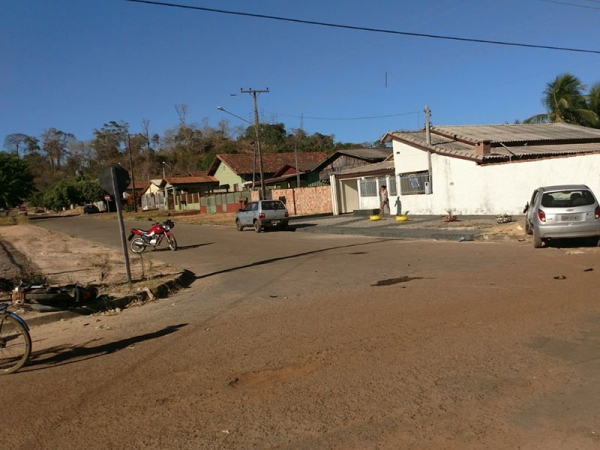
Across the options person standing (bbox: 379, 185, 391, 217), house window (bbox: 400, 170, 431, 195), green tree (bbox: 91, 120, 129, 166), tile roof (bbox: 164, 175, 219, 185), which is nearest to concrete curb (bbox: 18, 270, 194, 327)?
house window (bbox: 400, 170, 431, 195)

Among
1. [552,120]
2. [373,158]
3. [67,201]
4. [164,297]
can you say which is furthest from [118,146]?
[164,297]

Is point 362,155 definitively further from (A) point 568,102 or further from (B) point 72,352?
(B) point 72,352

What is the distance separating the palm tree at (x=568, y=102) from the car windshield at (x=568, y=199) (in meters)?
31.8

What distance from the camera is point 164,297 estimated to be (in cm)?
1045

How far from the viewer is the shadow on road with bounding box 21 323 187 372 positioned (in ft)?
20.4

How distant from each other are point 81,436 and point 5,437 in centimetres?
63

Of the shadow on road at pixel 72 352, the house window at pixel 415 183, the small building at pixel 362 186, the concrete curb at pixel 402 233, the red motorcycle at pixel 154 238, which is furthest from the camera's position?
the small building at pixel 362 186

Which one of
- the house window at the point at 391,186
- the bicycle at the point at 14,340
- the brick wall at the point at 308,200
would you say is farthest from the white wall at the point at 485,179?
the bicycle at the point at 14,340

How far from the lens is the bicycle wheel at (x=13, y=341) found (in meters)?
5.91

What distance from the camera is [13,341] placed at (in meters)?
5.98

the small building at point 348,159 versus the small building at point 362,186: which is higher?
the small building at point 348,159

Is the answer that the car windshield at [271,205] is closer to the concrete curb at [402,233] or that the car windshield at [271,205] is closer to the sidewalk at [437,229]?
the sidewalk at [437,229]

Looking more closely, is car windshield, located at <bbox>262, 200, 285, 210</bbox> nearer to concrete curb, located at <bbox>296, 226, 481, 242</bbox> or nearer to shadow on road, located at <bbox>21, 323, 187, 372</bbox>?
concrete curb, located at <bbox>296, 226, 481, 242</bbox>

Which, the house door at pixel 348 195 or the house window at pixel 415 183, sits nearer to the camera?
the house window at pixel 415 183
